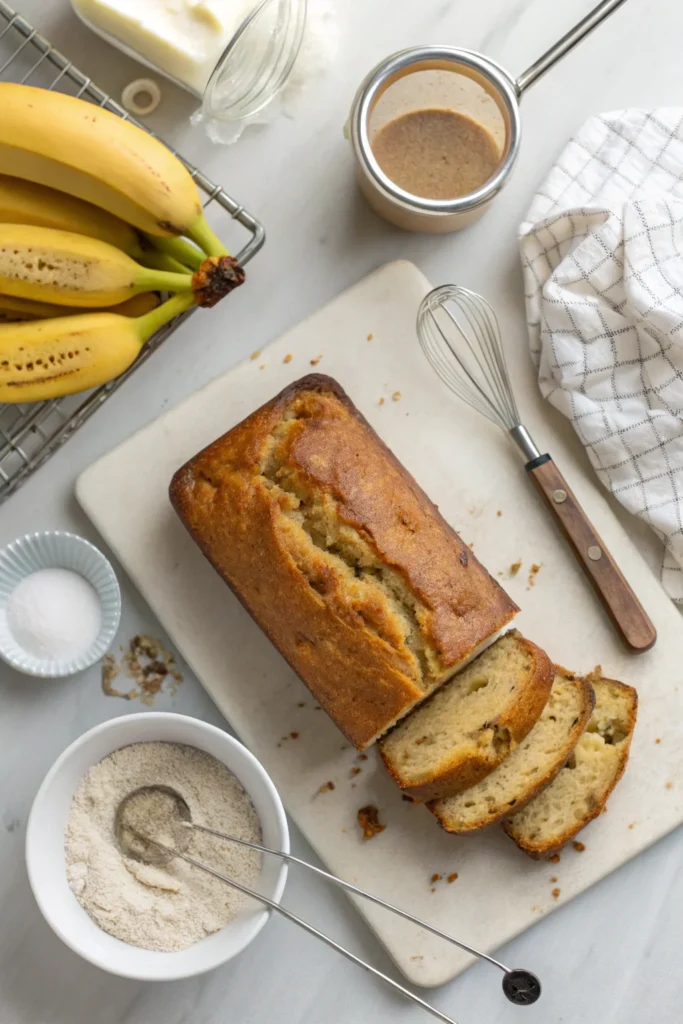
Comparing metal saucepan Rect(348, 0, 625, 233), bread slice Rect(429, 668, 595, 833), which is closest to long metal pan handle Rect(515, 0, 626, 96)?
metal saucepan Rect(348, 0, 625, 233)

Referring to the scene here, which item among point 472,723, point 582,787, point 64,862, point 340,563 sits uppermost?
point 340,563

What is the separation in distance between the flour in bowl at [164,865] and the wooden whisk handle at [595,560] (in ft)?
2.96

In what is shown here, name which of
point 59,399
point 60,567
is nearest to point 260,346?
point 59,399

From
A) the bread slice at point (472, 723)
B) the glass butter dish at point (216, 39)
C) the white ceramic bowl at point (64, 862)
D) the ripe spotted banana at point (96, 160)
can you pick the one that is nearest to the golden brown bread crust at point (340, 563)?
the bread slice at point (472, 723)

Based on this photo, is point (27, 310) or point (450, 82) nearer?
point (27, 310)

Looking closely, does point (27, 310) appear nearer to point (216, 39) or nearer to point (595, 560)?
point (216, 39)

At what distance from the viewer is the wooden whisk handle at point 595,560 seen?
196cm

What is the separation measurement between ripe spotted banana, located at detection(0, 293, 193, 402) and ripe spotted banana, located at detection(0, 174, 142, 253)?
165 mm

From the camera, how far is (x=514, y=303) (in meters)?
2.08

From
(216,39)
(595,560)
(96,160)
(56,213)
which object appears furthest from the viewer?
(595,560)

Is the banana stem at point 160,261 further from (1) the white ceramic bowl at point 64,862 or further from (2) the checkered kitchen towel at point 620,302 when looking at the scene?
(1) the white ceramic bowl at point 64,862

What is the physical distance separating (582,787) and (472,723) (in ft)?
1.02

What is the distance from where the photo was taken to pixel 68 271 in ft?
5.49

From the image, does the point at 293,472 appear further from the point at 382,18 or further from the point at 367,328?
the point at 382,18
